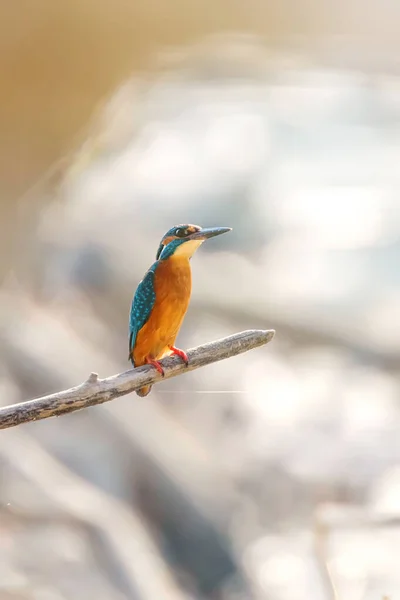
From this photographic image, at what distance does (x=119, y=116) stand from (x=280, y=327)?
1.16 m

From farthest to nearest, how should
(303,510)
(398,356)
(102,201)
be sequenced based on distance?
1. (102,201)
2. (398,356)
3. (303,510)

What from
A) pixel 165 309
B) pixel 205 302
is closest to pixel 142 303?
pixel 165 309

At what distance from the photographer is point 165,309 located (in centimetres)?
90

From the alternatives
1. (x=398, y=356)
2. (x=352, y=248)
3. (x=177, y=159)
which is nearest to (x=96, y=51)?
(x=177, y=159)

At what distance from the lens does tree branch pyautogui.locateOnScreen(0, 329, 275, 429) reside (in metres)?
0.83

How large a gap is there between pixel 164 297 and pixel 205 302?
3.60 feet

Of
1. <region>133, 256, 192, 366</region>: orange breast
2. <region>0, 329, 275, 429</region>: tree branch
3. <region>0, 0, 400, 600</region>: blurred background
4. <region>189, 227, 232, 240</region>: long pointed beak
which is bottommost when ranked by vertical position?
<region>0, 329, 275, 429</region>: tree branch

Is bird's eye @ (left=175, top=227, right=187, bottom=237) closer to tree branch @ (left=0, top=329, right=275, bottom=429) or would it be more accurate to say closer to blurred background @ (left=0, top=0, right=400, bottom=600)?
tree branch @ (left=0, top=329, right=275, bottom=429)

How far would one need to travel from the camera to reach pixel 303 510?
61.5 inches

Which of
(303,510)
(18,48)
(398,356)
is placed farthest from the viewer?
(18,48)

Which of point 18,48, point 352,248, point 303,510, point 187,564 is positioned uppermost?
point 18,48

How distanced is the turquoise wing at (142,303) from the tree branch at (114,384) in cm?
6

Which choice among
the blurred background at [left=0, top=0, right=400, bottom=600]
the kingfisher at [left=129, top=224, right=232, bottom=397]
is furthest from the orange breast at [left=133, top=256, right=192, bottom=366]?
the blurred background at [left=0, top=0, right=400, bottom=600]

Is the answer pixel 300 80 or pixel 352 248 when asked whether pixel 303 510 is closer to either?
pixel 352 248
